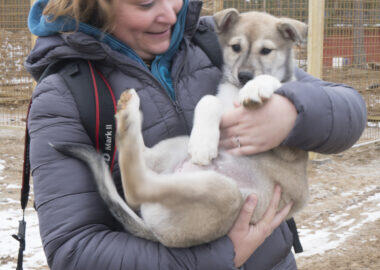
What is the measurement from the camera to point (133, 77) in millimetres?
2035

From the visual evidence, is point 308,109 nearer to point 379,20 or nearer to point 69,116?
point 69,116

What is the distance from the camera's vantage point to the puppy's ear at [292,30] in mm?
2938

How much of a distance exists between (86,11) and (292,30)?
141 centimetres

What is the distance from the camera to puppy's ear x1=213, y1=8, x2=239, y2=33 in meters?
2.96

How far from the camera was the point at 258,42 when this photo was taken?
293cm

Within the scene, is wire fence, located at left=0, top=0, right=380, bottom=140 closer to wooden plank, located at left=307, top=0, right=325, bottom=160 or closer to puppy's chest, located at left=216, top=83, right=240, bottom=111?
wooden plank, located at left=307, top=0, right=325, bottom=160

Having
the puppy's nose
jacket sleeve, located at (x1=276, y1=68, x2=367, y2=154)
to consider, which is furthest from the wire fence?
jacket sleeve, located at (x1=276, y1=68, x2=367, y2=154)

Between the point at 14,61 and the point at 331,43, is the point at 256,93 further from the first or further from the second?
the point at 14,61

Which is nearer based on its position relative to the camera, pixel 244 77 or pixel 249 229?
pixel 249 229

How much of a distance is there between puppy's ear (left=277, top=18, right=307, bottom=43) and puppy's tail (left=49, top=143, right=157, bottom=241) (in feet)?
5.39

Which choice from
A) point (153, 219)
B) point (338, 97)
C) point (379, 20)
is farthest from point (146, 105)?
point (379, 20)

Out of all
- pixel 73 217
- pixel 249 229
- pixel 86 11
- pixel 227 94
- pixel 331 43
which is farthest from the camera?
pixel 331 43

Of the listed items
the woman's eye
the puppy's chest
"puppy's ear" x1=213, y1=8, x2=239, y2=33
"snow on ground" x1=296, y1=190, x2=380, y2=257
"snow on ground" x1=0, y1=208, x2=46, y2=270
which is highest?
the woman's eye

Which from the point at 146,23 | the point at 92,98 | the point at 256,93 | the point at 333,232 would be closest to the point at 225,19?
the point at 146,23
